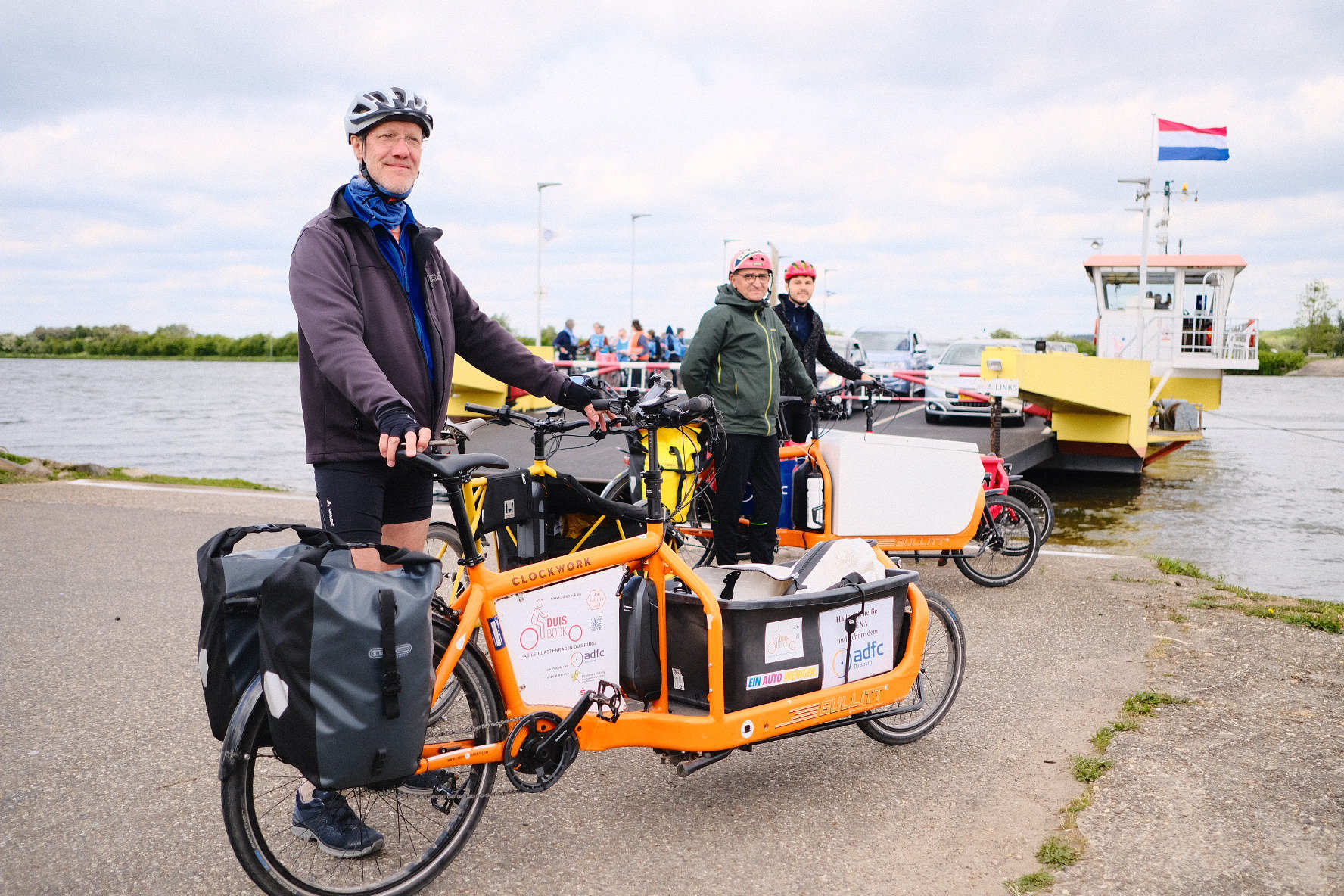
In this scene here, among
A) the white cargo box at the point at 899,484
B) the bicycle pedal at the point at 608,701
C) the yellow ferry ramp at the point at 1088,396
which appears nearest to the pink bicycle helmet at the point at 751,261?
the white cargo box at the point at 899,484

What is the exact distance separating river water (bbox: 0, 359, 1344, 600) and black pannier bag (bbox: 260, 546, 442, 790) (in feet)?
28.7

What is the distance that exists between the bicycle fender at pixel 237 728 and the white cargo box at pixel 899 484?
14.6 feet

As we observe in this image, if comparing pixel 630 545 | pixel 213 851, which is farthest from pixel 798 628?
pixel 213 851

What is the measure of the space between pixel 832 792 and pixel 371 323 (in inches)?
87.6

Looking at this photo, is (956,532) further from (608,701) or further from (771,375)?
(608,701)

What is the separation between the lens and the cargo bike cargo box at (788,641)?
3.29 meters

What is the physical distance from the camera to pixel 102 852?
3.07 meters

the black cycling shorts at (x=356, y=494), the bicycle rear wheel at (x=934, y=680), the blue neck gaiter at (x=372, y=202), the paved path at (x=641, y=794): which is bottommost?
the paved path at (x=641, y=794)

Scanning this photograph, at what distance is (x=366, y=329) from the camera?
2.98m

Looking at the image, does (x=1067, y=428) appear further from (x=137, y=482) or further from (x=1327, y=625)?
(x=137, y=482)

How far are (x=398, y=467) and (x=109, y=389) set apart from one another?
211 feet

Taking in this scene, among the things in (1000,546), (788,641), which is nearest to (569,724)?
(788,641)

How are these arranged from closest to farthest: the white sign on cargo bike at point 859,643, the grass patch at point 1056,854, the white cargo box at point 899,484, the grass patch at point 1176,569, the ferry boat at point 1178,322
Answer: the grass patch at point 1056,854
the white sign on cargo bike at point 859,643
the white cargo box at point 899,484
the grass patch at point 1176,569
the ferry boat at point 1178,322

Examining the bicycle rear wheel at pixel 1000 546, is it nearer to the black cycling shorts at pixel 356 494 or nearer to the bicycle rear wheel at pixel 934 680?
the bicycle rear wheel at pixel 934 680
